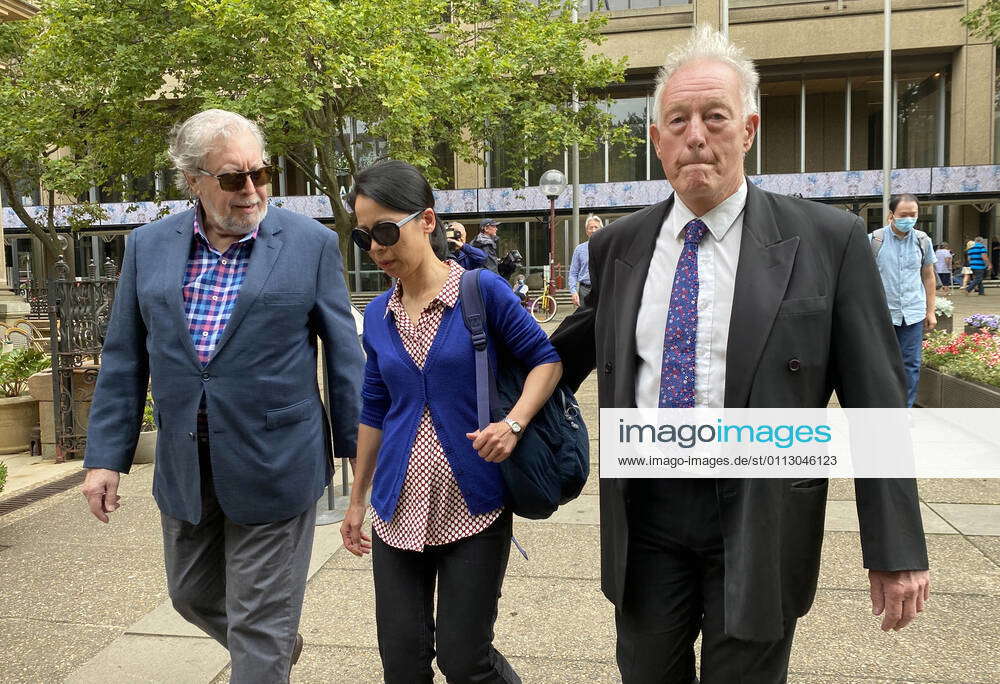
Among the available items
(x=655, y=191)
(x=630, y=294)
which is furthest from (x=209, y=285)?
(x=655, y=191)

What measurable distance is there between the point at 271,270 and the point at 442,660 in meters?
1.26

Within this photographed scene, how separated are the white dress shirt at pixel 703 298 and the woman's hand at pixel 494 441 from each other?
38 cm

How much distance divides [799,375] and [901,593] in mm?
528

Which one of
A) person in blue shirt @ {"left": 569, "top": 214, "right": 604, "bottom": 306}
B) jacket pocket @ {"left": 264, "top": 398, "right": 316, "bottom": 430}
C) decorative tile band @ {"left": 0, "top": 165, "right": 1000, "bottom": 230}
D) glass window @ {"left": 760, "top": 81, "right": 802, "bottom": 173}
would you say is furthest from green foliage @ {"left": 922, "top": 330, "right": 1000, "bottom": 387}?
glass window @ {"left": 760, "top": 81, "right": 802, "bottom": 173}

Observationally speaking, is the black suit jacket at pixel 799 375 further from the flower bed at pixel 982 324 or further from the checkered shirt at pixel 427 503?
the flower bed at pixel 982 324

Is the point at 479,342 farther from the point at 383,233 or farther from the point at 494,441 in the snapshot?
the point at 383,233

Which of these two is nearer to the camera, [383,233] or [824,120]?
[383,233]

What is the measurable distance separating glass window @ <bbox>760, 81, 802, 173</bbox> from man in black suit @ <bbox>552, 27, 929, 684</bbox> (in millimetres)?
34166

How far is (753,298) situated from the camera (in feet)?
6.20

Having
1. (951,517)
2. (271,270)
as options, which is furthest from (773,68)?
(271,270)

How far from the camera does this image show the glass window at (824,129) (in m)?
33.5

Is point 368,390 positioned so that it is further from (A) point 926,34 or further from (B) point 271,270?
(A) point 926,34

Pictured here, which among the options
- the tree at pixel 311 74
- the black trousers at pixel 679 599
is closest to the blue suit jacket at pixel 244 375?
the black trousers at pixel 679 599

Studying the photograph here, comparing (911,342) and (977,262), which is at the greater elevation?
(977,262)
